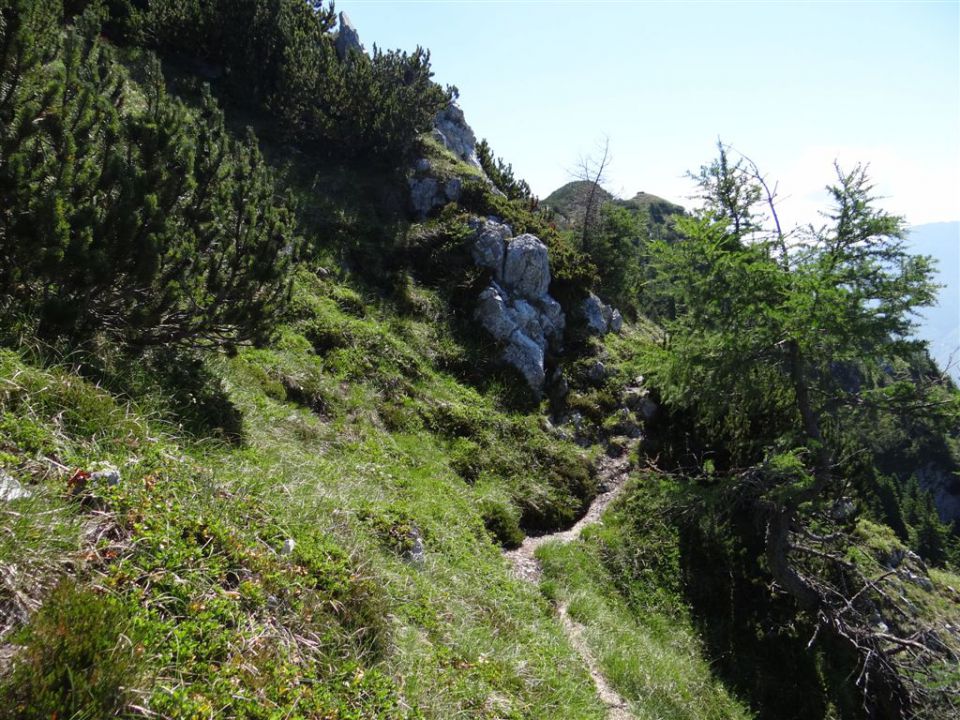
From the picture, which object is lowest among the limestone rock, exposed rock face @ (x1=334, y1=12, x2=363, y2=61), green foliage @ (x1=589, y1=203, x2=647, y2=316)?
the limestone rock

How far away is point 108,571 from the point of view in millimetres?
3119

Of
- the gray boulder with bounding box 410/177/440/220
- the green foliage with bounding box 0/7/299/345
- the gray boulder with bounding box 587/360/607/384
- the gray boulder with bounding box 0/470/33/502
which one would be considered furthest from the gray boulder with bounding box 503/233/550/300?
the gray boulder with bounding box 0/470/33/502

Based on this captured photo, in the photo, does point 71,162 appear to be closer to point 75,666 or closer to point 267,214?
point 267,214

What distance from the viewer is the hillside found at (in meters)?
3.44

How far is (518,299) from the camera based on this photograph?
54.1ft

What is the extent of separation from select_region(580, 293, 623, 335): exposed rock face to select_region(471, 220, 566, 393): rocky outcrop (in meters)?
1.05

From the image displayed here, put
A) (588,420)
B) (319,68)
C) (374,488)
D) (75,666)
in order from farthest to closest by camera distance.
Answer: (319,68) < (588,420) < (374,488) < (75,666)

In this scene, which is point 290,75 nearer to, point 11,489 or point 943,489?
point 11,489

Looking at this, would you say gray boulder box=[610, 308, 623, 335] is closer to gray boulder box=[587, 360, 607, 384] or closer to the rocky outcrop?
the rocky outcrop

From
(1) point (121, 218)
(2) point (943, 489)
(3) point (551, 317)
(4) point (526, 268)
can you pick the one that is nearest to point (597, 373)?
(3) point (551, 317)

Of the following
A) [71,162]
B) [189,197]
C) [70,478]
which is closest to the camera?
[70,478]

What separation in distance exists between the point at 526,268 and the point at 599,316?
11.6ft

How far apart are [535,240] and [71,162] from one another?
1387 centimetres

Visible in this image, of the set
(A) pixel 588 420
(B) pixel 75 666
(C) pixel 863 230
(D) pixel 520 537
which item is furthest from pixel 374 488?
(C) pixel 863 230
